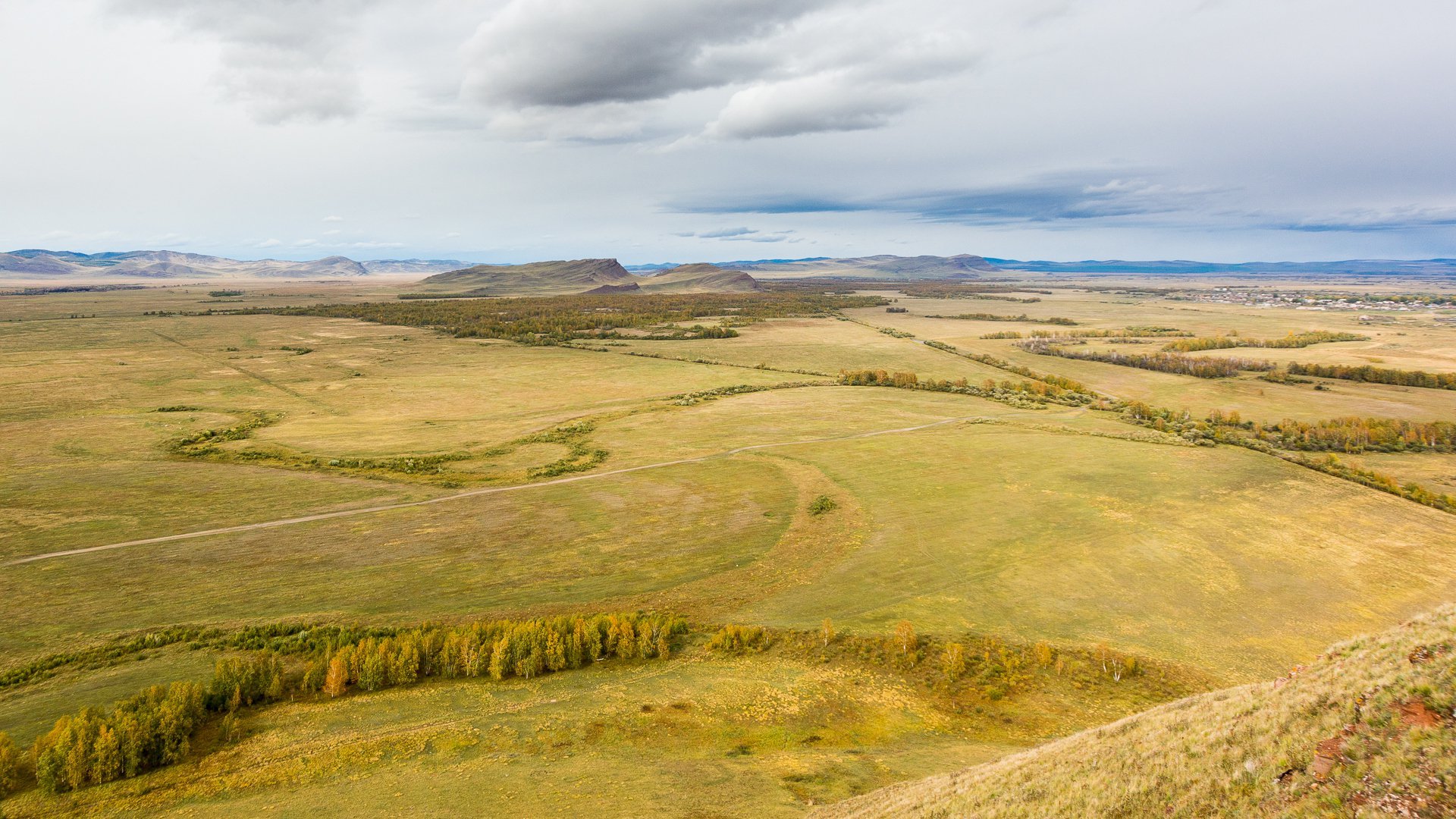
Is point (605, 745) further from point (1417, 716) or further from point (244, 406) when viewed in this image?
point (244, 406)

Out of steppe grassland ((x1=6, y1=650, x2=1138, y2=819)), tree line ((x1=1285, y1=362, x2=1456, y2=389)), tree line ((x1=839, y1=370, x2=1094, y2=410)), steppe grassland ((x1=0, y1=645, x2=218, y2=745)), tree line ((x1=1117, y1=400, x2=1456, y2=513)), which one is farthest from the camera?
tree line ((x1=1285, y1=362, x2=1456, y2=389))

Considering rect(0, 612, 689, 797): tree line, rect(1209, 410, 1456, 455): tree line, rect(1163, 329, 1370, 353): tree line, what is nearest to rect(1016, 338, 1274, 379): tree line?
rect(1163, 329, 1370, 353): tree line

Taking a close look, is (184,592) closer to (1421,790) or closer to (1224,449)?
(1421,790)

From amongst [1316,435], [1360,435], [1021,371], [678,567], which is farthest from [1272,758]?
[1021,371]

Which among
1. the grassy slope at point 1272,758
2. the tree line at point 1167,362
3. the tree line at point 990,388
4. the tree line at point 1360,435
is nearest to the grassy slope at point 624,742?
the grassy slope at point 1272,758

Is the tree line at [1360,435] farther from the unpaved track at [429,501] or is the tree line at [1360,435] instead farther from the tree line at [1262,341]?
the tree line at [1262,341]

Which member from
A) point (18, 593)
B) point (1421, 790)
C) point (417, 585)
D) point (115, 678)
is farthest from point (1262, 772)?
point (18, 593)

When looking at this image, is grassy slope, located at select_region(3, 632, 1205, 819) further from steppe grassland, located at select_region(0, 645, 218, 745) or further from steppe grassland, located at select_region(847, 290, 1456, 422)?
steppe grassland, located at select_region(847, 290, 1456, 422)
